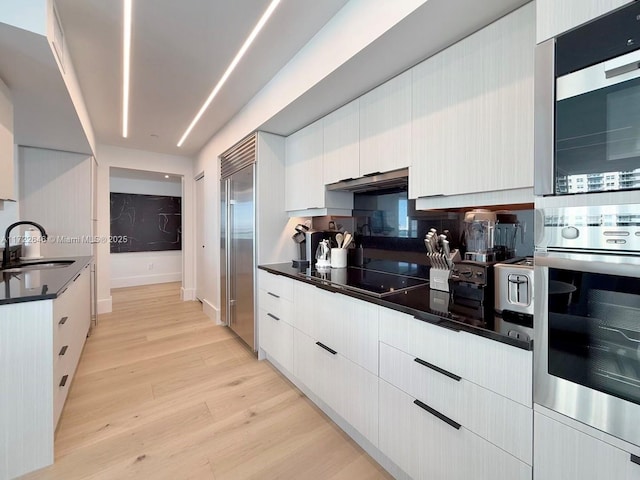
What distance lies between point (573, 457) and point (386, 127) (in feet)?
5.29

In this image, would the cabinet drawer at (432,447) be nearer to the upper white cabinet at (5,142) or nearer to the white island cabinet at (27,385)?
the white island cabinet at (27,385)

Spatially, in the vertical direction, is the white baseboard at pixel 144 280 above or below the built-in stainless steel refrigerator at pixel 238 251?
below

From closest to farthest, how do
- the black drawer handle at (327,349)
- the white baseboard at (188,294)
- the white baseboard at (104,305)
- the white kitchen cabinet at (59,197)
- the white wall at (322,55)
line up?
the white wall at (322,55), the black drawer handle at (327,349), the white kitchen cabinet at (59,197), the white baseboard at (104,305), the white baseboard at (188,294)

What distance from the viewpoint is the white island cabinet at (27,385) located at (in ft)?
4.33

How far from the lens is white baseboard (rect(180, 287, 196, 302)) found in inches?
186

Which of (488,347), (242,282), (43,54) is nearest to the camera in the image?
(488,347)

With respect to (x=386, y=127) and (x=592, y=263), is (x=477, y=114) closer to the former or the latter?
(x=386, y=127)

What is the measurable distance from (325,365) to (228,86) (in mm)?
2377

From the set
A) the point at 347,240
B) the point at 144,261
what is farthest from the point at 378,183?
the point at 144,261

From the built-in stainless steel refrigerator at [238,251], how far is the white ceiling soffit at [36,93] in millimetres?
1364

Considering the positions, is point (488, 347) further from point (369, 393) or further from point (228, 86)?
point (228, 86)

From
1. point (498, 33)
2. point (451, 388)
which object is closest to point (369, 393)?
point (451, 388)

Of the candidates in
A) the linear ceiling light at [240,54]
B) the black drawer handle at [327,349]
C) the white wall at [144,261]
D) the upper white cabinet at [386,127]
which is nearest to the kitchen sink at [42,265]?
the linear ceiling light at [240,54]

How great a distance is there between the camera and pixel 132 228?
5.62 m
